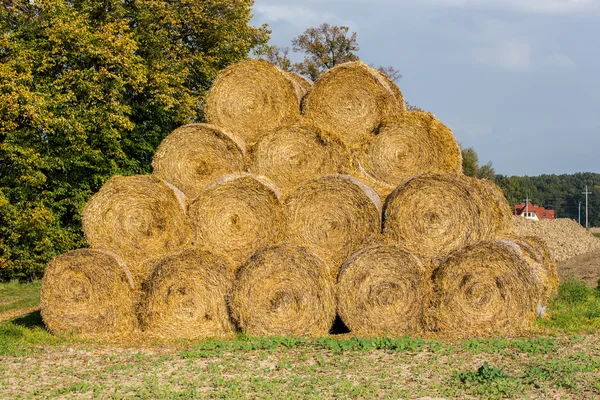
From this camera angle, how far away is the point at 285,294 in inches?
428

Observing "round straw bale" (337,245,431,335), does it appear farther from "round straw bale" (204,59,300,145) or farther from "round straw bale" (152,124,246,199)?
"round straw bale" (204,59,300,145)

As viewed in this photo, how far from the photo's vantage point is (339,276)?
10.9 m

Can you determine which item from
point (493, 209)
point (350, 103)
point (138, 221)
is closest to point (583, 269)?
point (493, 209)

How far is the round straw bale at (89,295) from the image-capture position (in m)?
11.3

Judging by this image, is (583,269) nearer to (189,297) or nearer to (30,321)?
(189,297)

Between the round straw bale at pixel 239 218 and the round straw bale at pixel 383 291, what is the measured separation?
1.40 meters

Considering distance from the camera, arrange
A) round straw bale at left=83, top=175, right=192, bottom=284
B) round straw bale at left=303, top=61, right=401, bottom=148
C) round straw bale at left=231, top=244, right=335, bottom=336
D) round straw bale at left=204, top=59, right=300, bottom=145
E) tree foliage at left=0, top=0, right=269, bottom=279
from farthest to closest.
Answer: tree foliage at left=0, top=0, right=269, bottom=279, round straw bale at left=204, top=59, right=300, bottom=145, round straw bale at left=303, top=61, right=401, bottom=148, round straw bale at left=83, top=175, right=192, bottom=284, round straw bale at left=231, top=244, right=335, bottom=336

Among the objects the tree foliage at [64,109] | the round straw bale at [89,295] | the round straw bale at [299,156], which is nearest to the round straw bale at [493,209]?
the round straw bale at [299,156]

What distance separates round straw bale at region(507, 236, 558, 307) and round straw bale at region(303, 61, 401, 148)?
3.14 metres

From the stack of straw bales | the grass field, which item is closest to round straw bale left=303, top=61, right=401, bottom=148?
the stack of straw bales

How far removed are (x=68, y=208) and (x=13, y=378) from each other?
17.3m

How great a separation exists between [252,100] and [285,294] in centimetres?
401

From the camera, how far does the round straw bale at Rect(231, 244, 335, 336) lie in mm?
10820

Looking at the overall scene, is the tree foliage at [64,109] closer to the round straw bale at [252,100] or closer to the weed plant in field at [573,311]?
the round straw bale at [252,100]
